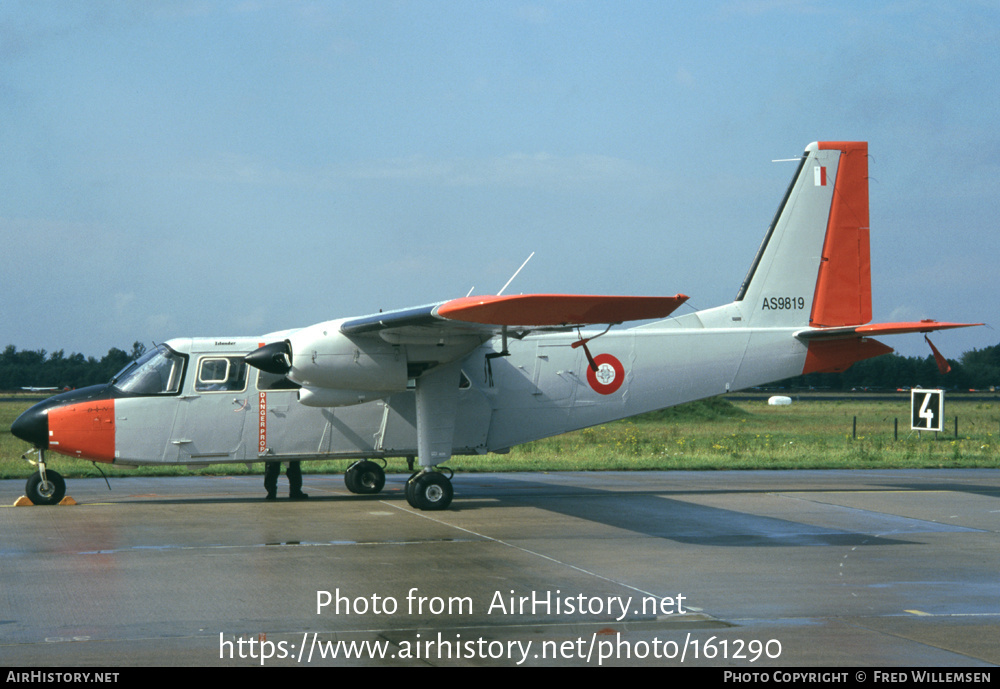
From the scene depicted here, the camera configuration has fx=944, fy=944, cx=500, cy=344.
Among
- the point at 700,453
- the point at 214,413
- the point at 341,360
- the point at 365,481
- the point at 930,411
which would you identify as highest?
the point at 341,360

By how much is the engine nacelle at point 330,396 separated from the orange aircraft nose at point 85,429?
3135mm

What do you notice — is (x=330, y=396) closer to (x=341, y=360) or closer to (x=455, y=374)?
(x=341, y=360)

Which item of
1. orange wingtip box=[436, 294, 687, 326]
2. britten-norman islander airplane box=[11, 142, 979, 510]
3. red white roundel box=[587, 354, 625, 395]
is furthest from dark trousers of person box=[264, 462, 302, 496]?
orange wingtip box=[436, 294, 687, 326]

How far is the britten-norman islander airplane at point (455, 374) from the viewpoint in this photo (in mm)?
13523

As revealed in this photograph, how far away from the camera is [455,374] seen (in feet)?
47.5

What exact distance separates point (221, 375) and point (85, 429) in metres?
2.13

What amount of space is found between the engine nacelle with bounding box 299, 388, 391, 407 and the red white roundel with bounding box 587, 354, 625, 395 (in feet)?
12.6

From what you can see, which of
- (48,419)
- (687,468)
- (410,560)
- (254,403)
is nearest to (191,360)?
(254,403)

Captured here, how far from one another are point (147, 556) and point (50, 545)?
1574 millimetres

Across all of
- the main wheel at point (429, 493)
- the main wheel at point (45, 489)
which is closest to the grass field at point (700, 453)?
the main wheel at point (45, 489)

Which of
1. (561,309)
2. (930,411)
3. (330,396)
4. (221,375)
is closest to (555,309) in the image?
(561,309)

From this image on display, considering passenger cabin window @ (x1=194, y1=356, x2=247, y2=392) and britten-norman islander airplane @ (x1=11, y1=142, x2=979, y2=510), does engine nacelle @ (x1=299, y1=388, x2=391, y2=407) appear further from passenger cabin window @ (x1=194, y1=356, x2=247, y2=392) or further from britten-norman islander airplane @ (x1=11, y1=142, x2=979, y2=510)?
passenger cabin window @ (x1=194, y1=356, x2=247, y2=392)

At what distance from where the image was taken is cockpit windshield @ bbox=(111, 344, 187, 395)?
48.3 ft

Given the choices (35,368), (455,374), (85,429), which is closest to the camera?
(85,429)
